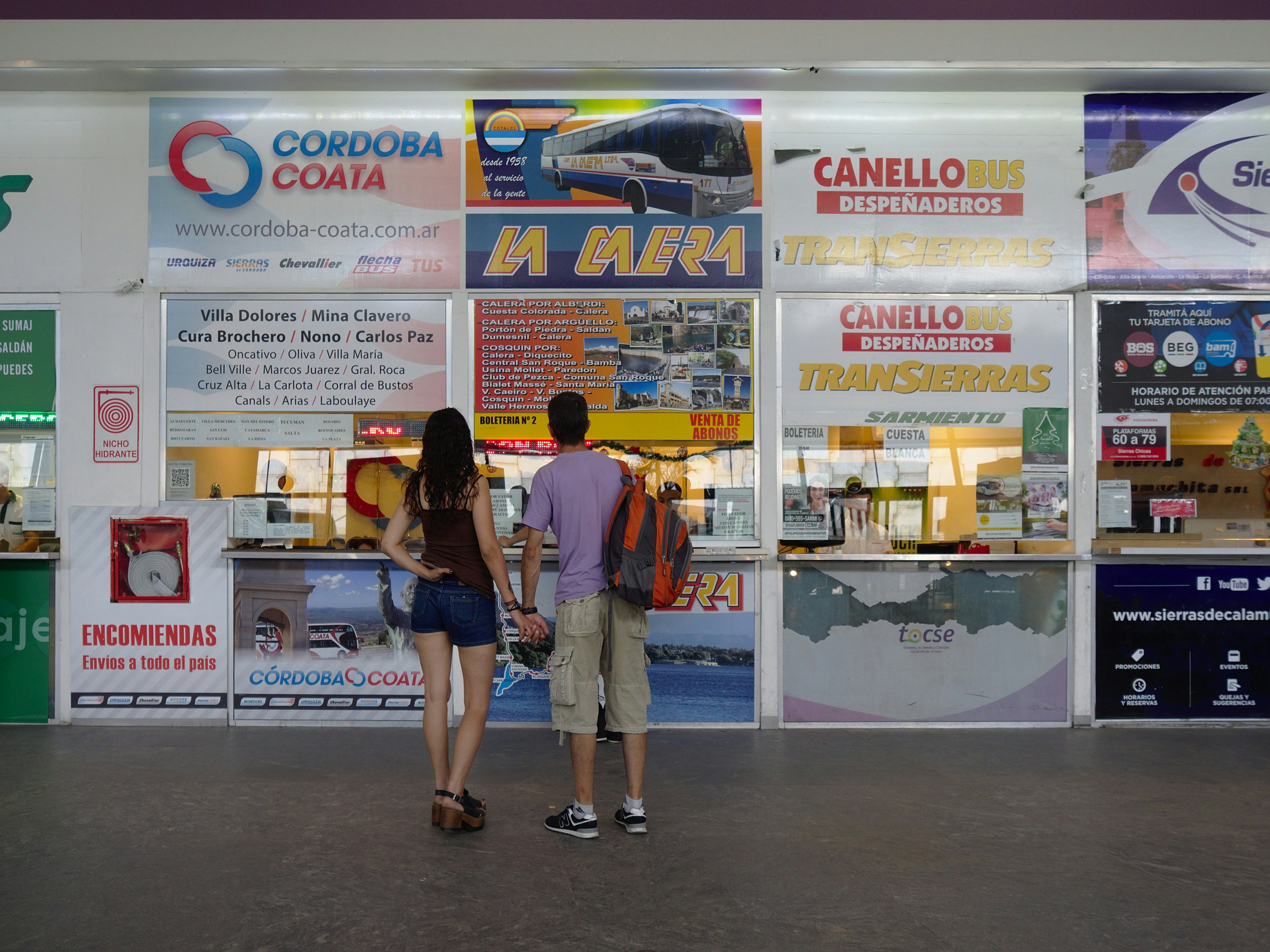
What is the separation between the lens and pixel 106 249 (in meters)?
5.95

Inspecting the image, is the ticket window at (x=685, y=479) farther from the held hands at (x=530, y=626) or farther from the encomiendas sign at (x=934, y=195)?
the held hands at (x=530, y=626)

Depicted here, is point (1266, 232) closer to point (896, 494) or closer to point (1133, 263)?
point (1133, 263)

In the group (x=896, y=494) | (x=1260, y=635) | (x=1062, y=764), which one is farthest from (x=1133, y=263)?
(x=1062, y=764)

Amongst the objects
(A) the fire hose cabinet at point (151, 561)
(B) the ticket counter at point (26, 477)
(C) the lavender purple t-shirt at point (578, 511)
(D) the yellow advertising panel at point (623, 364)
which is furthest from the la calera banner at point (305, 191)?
(C) the lavender purple t-shirt at point (578, 511)

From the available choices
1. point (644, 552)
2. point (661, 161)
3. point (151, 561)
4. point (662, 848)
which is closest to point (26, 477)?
point (151, 561)

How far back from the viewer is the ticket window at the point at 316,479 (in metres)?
5.98

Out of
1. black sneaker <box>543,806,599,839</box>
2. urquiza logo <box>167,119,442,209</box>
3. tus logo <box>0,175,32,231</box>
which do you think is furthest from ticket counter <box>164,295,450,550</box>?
black sneaker <box>543,806,599,839</box>

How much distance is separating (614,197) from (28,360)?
3902 mm

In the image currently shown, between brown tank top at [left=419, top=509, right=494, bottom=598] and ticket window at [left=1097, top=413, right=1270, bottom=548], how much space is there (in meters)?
4.12

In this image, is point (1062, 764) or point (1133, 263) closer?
point (1062, 764)

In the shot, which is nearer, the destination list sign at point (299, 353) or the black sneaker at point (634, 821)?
the black sneaker at point (634, 821)

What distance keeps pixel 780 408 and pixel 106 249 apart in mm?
4419

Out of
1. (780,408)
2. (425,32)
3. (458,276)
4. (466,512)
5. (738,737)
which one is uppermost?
(425,32)

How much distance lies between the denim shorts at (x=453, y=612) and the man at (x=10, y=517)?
3442 millimetres
